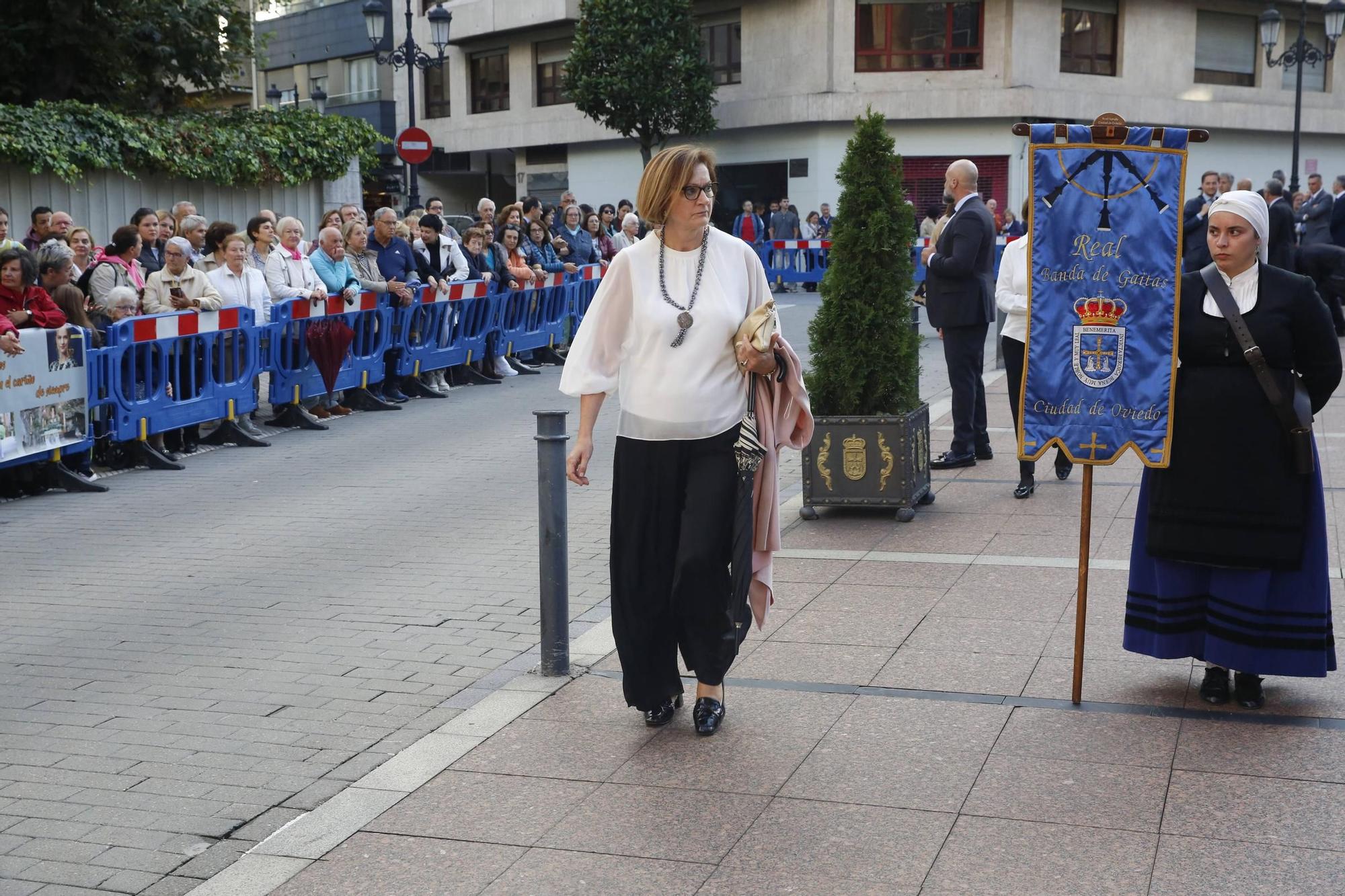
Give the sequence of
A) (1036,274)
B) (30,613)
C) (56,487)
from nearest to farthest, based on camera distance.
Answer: (1036,274), (30,613), (56,487)

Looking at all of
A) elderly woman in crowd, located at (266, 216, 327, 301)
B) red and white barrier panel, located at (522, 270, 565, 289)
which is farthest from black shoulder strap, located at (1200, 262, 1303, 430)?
red and white barrier panel, located at (522, 270, 565, 289)

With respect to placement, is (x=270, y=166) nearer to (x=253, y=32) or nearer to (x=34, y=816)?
(x=253, y=32)

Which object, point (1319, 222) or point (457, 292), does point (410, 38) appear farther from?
point (1319, 222)

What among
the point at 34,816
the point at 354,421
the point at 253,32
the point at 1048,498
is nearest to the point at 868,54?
the point at 253,32

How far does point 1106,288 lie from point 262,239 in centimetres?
974

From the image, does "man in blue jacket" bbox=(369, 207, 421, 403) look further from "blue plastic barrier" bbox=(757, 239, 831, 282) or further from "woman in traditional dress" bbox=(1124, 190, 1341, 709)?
"blue plastic barrier" bbox=(757, 239, 831, 282)

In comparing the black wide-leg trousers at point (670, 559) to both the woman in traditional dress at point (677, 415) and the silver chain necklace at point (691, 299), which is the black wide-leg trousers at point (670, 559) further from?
the silver chain necklace at point (691, 299)

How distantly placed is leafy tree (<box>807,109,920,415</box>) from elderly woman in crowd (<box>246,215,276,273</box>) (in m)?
6.36

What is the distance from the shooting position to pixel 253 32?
24.8 m

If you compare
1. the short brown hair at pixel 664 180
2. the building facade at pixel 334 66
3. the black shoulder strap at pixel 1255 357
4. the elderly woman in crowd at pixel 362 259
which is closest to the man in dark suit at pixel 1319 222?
the elderly woman in crowd at pixel 362 259

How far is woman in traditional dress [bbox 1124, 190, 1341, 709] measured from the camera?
17.0 feet

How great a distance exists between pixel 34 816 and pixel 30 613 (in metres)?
2.84

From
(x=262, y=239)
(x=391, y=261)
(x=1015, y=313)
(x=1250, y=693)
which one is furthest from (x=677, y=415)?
(x=391, y=261)

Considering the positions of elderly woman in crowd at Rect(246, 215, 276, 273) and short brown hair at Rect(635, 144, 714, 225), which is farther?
elderly woman in crowd at Rect(246, 215, 276, 273)
